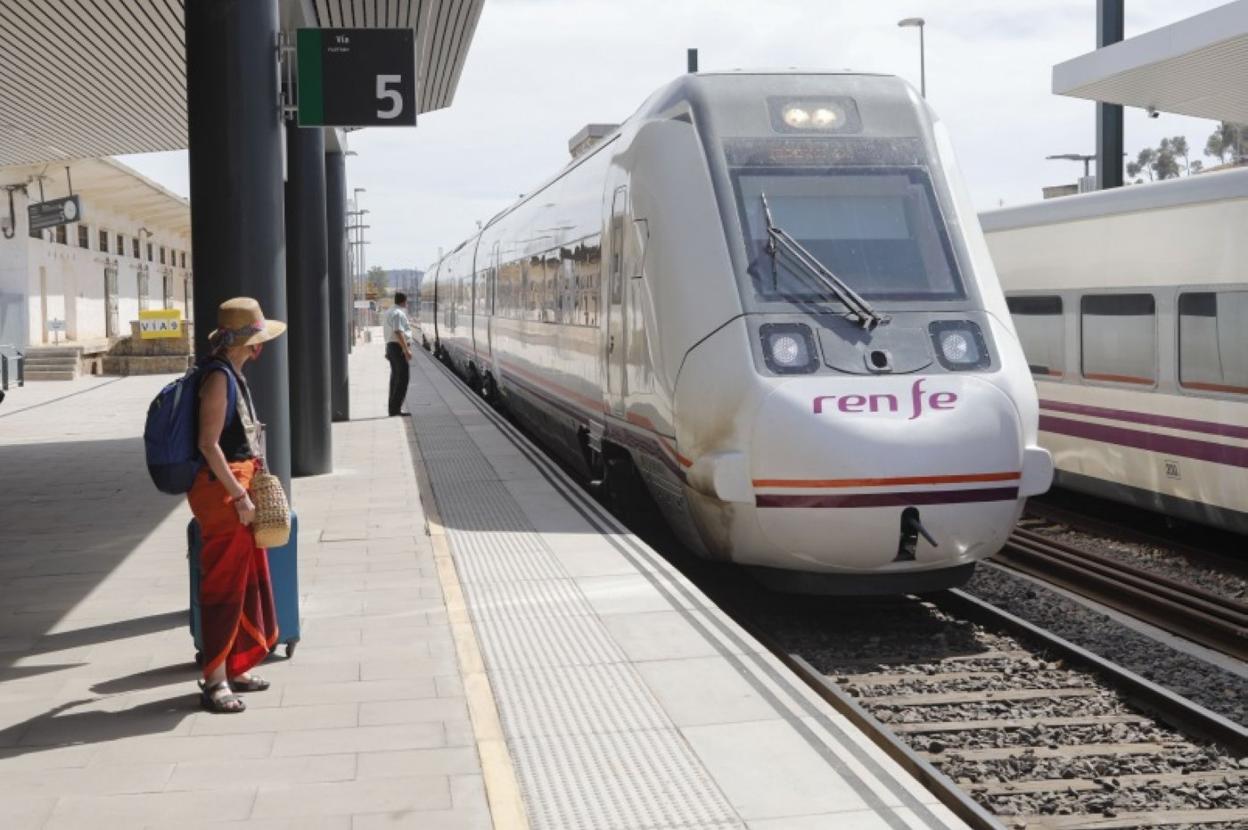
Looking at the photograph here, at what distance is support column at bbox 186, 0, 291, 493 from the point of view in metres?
7.39

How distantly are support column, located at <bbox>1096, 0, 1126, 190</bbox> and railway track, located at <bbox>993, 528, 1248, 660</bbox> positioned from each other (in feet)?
33.1

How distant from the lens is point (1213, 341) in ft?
33.0

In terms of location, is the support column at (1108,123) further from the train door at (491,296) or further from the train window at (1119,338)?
the train door at (491,296)

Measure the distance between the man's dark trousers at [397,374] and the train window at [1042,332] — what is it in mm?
9074

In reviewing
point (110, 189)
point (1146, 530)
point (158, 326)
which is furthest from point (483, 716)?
point (110, 189)

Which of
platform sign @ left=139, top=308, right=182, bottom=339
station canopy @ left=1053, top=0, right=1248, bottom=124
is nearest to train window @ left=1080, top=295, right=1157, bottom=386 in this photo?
station canopy @ left=1053, top=0, right=1248, bottom=124

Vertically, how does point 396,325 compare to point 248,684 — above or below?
above

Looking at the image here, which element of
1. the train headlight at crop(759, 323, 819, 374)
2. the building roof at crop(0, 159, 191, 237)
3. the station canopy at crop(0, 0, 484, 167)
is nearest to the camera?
the train headlight at crop(759, 323, 819, 374)

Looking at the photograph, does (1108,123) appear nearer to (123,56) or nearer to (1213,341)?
(1213,341)

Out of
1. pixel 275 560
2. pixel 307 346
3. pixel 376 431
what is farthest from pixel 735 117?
pixel 376 431

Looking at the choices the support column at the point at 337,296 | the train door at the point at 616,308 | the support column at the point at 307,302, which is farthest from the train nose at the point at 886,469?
the support column at the point at 337,296

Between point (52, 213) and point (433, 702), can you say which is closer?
point (433, 702)

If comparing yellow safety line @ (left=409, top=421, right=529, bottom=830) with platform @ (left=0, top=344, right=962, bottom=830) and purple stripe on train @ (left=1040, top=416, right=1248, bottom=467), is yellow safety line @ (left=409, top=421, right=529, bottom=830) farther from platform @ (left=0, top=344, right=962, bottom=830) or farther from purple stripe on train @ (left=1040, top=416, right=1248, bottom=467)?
purple stripe on train @ (left=1040, top=416, right=1248, bottom=467)

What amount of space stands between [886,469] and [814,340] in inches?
35.7
